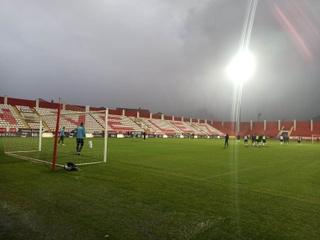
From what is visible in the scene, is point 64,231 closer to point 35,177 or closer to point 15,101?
point 35,177

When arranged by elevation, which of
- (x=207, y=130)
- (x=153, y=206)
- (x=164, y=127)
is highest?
(x=207, y=130)

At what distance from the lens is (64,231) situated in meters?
5.46

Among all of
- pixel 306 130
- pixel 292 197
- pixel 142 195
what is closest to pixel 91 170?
pixel 142 195

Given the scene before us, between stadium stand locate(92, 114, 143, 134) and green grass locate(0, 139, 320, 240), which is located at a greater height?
stadium stand locate(92, 114, 143, 134)

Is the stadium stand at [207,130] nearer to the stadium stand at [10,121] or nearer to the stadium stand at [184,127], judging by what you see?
the stadium stand at [184,127]

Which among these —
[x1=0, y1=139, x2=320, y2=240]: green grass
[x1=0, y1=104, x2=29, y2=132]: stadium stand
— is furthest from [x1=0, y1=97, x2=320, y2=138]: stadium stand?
[x1=0, y1=139, x2=320, y2=240]: green grass

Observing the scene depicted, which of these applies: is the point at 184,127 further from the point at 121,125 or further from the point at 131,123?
the point at 121,125

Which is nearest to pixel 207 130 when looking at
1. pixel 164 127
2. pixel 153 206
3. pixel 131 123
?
pixel 164 127

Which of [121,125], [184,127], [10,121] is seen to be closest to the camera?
[10,121]

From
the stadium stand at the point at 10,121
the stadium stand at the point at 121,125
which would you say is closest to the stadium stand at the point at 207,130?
the stadium stand at the point at 121,125

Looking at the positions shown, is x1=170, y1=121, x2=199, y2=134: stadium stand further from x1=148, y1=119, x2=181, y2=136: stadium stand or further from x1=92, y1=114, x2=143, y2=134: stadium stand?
x1=92, y1=114, x2=143, y2=134: stadium stand

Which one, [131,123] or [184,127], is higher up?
[184,127]

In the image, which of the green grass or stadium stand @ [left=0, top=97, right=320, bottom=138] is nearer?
the green grass

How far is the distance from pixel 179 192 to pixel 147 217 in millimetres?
2666
